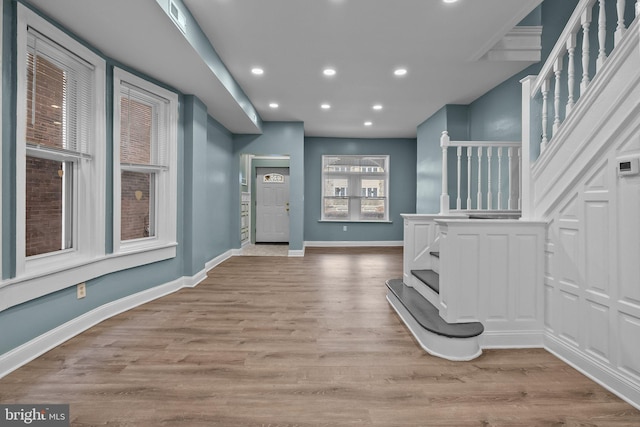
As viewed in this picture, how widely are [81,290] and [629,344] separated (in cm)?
388

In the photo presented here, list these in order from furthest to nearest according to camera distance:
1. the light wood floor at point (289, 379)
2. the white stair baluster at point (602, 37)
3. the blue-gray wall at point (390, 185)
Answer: the blue-gray wall at point (390, 185), the white stair baluster at point (602, 37), the light wood floor at point (289, 379)

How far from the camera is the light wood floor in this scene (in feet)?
4.87

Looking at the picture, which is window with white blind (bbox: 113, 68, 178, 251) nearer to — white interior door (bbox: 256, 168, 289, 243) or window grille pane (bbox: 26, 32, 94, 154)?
window grille pane (bbox: 26, 32, 94, 154)

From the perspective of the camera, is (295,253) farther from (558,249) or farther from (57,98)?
(558,249)

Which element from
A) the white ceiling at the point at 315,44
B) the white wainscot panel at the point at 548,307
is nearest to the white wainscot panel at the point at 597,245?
the white wainscot panel at the point at 548,307

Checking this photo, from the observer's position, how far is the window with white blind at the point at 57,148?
1.98 meters

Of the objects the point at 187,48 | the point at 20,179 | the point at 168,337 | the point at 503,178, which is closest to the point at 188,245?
the point at 168,337

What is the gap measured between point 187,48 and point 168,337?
2558mm

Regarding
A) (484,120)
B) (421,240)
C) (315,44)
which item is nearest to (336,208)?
(484,120)

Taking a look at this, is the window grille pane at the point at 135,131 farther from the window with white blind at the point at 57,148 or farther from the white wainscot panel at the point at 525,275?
the white wainscot panel at the point at 525,275

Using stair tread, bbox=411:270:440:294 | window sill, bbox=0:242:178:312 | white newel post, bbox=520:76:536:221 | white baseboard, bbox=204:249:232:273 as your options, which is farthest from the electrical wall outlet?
white newel post, bbox=520:76:536:221

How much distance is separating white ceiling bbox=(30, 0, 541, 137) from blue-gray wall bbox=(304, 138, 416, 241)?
262cm

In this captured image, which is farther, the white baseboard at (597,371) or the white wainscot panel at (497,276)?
the white wainscot panel at (497,276)

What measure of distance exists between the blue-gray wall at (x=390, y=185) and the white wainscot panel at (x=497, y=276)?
5.44 metres
